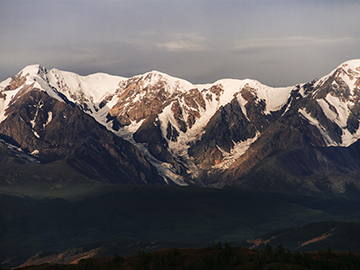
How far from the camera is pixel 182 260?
292 feet

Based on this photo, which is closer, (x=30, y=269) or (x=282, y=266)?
(x=282, y=266)

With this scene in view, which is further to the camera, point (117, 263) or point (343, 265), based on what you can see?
point (117, 263)

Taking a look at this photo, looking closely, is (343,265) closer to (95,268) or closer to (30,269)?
(95,268)

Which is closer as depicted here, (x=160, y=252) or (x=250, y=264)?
(x=250, y=264)

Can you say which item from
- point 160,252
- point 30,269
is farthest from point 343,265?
point 30,269

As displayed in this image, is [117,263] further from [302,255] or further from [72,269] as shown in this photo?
[302,255]

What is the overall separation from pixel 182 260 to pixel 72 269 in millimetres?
15017

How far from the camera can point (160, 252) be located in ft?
305

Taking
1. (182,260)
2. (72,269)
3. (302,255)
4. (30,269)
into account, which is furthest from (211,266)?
(30,269)

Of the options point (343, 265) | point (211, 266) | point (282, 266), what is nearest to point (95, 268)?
point (211, 266)

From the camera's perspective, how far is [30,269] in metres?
92.6

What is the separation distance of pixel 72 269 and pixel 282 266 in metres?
28.1

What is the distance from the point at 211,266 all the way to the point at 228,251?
502cm

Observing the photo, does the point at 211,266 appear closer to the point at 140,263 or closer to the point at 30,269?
the point at 140,263
